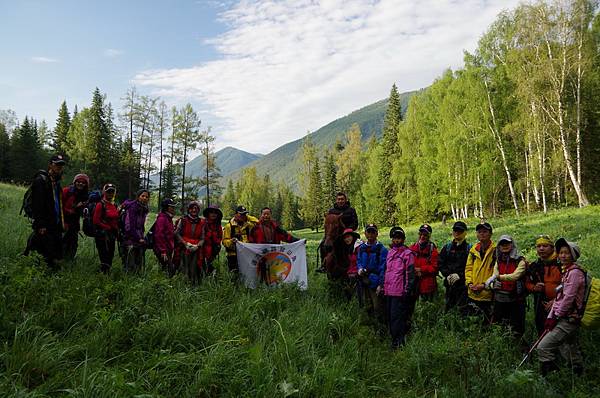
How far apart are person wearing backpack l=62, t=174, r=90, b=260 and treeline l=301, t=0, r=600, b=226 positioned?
80.3 ft

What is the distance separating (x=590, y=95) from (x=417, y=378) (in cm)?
3016

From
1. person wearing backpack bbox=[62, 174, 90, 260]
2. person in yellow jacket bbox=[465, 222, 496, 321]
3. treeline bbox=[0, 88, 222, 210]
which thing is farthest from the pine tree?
person in yellow jacket bbox=[465, 222, 496, 321]

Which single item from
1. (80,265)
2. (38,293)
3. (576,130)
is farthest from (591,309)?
(576,130)

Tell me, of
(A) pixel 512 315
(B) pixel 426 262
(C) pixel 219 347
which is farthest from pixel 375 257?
(C) pixel 219 347

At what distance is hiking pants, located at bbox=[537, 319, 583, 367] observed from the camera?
531 centimetres

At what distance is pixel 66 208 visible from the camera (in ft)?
23.0

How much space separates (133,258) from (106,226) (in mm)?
758

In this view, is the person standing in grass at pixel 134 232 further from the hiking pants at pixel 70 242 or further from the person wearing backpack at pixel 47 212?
the person wearing backpack at pixel 47 212

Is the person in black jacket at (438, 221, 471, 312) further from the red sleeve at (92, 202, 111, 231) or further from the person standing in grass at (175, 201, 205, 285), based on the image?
the red sleeve at (92, 202, 111, 231)

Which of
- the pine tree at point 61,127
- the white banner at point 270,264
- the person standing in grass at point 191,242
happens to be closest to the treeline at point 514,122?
the white banner at point 270,264

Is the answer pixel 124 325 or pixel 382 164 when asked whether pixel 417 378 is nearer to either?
Result: pixel 124 325

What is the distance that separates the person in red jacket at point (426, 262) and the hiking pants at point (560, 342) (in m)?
2.20

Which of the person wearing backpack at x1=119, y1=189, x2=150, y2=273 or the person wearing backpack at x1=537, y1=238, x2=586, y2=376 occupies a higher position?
the person wearing backpack at x1=119, y1=189, x2=150, y2=273

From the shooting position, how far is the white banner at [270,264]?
7914 millimetres
